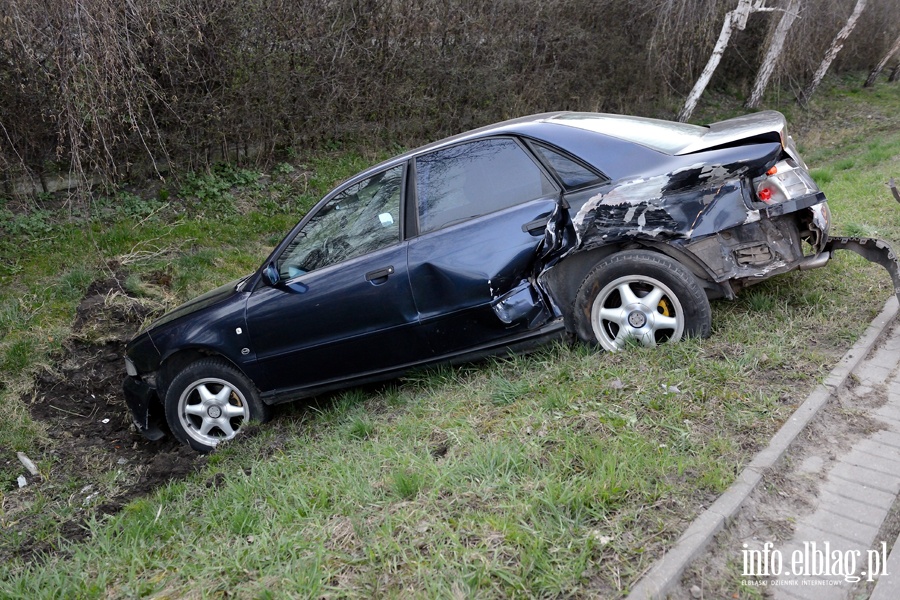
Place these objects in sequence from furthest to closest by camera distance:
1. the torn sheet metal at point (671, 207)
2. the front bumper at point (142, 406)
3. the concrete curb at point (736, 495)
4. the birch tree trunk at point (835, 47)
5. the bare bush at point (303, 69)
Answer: the birch tree trunk at point (835, 47) → the bare bush at point (303, 69) → the front bumper at point (142, 406) → the torn sheet metal at point (671, 207) → the concrete curb at point (736, 495)

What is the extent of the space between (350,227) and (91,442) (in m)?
2.88

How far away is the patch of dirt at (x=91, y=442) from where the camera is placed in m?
4.73

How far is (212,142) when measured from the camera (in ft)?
A: 32.7

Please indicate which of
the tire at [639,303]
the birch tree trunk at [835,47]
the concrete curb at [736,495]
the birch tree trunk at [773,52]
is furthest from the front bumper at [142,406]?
the birch tree trunk at [835,47]

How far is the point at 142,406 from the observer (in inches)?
Result: 225

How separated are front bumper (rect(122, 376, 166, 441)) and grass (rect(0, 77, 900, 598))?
1.88 feet

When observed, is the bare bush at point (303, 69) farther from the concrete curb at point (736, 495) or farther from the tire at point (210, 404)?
the concrete curb at point (736, 495)

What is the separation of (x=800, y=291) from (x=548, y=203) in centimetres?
194

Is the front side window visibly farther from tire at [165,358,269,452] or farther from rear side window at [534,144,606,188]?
rear side window at [534,144,606,188]

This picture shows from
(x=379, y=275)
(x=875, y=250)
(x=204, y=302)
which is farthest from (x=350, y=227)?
(x=875, y=250)

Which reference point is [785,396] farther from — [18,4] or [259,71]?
[259,71]

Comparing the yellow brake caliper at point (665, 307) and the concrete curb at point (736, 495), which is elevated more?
the yellow brake caliper at point (665, 307)

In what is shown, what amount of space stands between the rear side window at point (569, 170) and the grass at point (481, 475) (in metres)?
1.06

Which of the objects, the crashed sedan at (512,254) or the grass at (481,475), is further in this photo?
the crashed sedan at (512,254)
